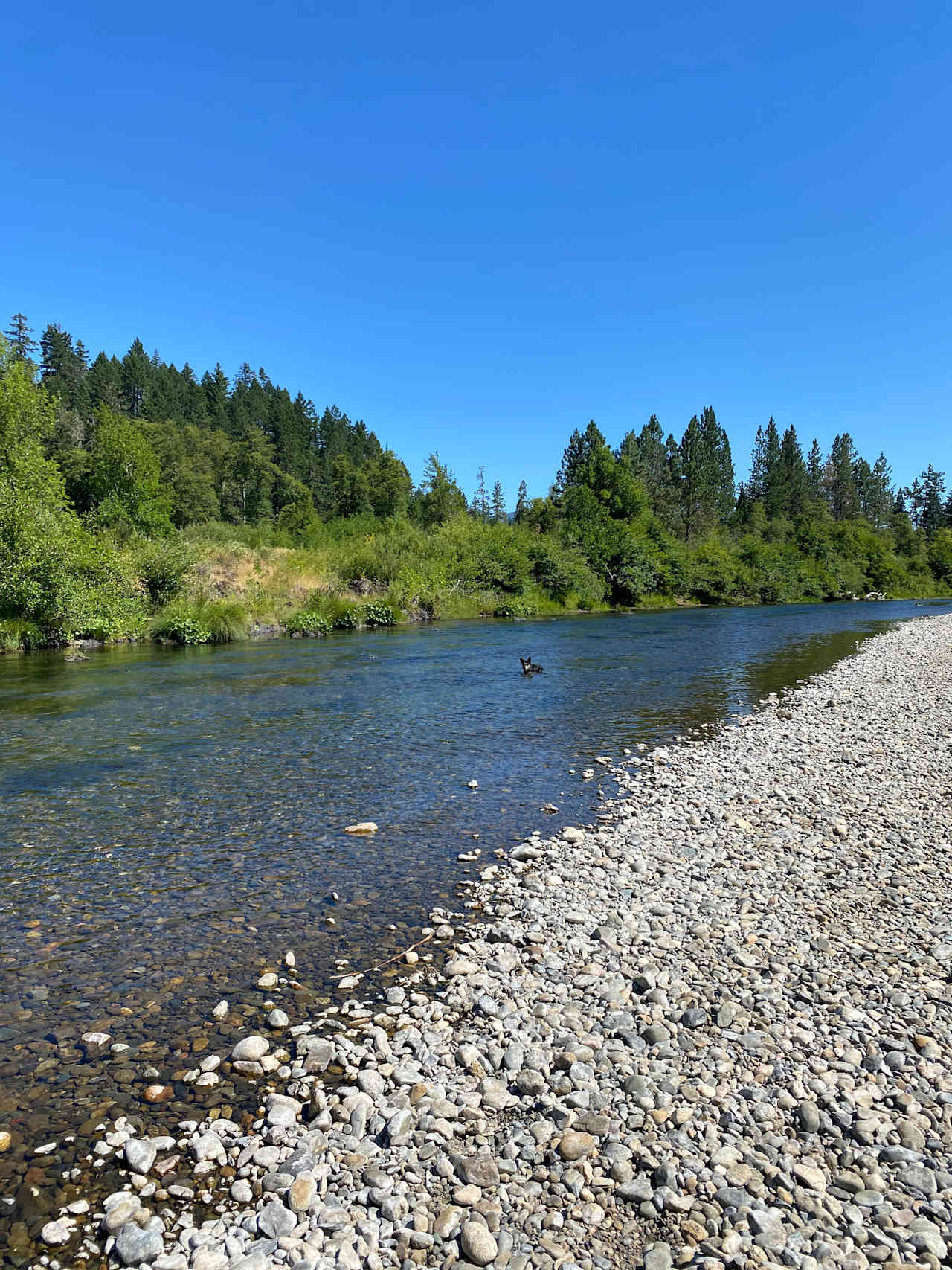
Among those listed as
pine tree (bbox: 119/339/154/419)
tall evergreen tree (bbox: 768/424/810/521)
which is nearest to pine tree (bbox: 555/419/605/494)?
tall evergreen tree (bbox: 768/424/810/521)

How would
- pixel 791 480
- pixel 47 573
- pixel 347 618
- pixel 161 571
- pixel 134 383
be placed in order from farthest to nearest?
pixel 791 480, pixel 134 383, pixel 347 618, pixel 161 571, pixel 47 573

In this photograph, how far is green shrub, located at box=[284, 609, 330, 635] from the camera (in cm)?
4069

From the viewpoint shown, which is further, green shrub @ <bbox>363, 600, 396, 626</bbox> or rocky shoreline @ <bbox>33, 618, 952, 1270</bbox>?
green shrub @ <bbox>363, 600, 396, 626</bbox>

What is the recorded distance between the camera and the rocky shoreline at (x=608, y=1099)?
3.68 metres

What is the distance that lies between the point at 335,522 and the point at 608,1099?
69594mm

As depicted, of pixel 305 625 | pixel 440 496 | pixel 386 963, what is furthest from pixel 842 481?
pixel 386 963

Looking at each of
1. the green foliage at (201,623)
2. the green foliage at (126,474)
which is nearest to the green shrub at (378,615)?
the green foliage at (201,623)

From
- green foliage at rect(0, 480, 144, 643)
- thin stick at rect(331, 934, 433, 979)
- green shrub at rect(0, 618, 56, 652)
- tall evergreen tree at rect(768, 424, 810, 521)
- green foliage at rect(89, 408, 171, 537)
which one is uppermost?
tall evergreen tree at rect(768, 424, 810, 521)

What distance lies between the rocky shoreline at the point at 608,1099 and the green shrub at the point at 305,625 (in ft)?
111

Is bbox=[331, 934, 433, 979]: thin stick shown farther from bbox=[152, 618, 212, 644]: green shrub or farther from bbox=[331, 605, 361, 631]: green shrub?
bbox=[331, 605, 361, 631]: green shrub

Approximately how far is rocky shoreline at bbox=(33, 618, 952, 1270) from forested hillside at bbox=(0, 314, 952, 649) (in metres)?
30.4

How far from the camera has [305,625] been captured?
1599 inches

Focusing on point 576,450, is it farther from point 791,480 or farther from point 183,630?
point 183,630

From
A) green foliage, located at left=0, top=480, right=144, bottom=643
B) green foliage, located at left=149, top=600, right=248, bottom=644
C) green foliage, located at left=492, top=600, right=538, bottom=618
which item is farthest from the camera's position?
green foliage, located at left=492, top=600, right=538, bottom=618
